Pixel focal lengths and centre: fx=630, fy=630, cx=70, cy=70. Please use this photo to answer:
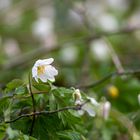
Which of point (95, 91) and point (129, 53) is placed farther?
point (129, 53)

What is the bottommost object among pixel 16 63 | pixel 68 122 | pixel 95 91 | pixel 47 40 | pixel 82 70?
pixel 68 122

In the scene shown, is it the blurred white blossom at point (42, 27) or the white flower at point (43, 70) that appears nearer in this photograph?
the white flower at point (43, 70)

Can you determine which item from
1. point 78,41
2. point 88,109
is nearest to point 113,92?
point 88,109

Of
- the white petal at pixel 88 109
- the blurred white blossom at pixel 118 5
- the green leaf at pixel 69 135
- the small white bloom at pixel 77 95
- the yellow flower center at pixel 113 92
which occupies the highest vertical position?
the blurred white blossom at pixel 118 5

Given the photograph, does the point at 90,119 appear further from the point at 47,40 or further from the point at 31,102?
the point at 47,40

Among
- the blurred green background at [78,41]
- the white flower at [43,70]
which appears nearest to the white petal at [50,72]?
the white flower at [43,70]

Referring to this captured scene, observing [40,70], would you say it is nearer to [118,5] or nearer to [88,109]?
A: [88,109]

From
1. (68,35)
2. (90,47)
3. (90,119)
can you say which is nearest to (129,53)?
(90,47)

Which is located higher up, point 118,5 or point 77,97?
point 118,5

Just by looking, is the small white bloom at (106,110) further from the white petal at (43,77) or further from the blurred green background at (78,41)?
the white petal at (43,77)
